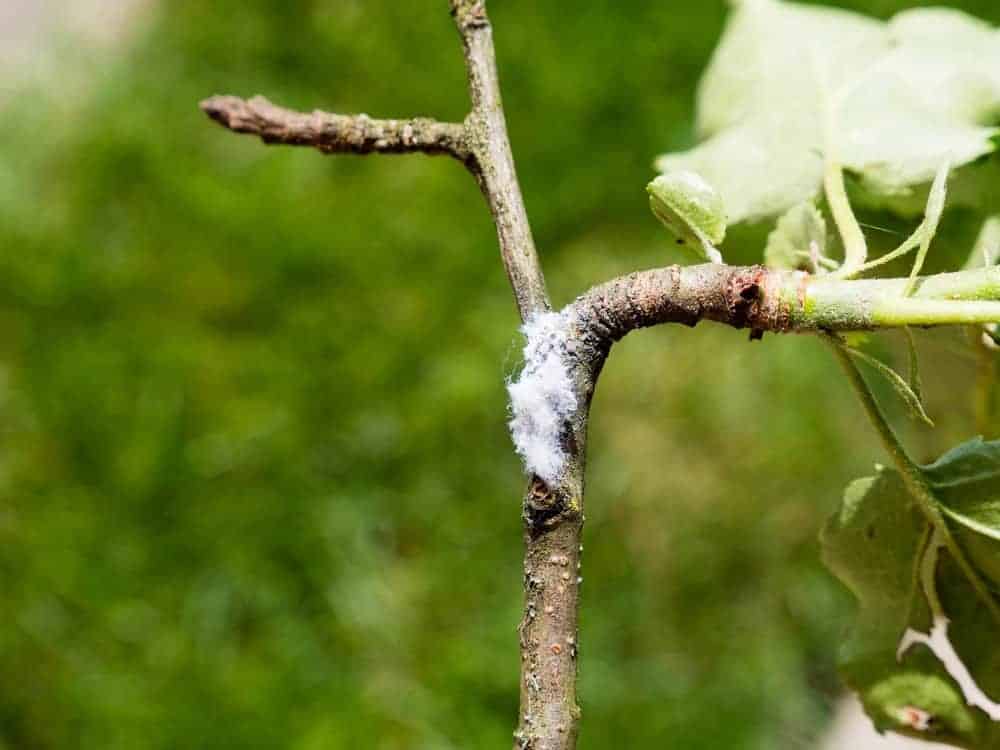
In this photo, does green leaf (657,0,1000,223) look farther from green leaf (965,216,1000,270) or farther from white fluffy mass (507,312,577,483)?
white fluffy mass (507,312,577,483)

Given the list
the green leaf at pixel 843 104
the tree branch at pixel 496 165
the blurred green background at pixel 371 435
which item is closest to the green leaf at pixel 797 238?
the green leaf at pixel 843 104

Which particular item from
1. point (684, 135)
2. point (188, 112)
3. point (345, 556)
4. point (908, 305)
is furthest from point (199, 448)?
point (908, 305)

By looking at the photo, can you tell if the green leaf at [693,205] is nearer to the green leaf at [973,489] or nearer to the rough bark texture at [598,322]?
the rough bark texture at [598,322]

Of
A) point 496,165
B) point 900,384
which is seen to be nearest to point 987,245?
point 900,384

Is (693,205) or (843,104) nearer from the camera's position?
(693,205)

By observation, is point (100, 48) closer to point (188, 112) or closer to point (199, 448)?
point (188, 112)

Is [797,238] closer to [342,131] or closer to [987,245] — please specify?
[987,245]

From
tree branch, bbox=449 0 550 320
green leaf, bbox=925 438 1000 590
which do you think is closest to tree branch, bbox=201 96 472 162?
tree branch, bbox=449 0 550 320

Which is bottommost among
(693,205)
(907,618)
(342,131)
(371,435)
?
(907,618)
